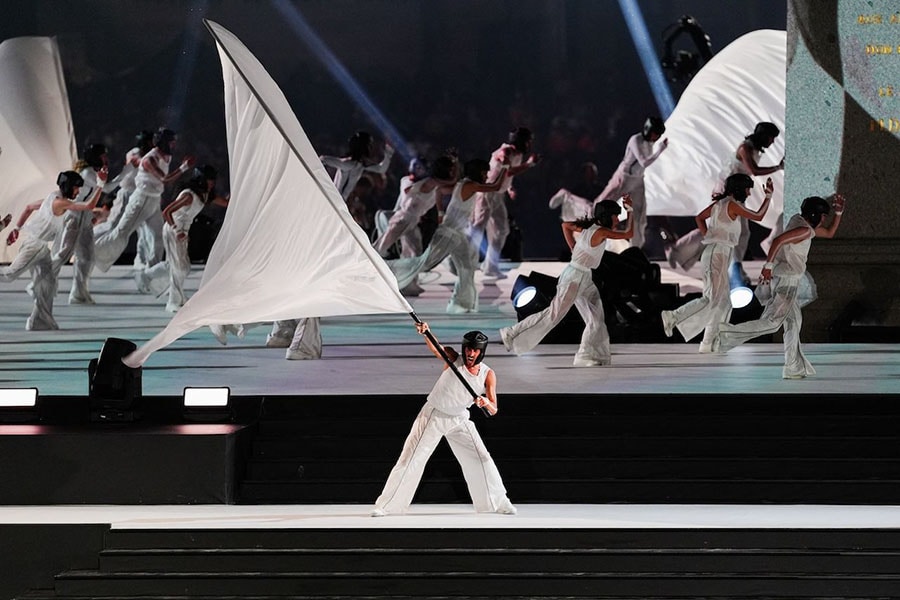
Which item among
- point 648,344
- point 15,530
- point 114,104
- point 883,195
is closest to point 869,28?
point 883,195

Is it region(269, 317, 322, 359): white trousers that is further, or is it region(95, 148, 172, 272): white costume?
region(95, 148, 172, 272): white costume

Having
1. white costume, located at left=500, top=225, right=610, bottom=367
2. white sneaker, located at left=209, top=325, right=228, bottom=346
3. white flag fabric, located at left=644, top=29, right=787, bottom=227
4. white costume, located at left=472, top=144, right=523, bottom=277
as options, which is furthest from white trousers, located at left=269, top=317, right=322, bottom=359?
white flag fabric, located at left=644, top=29, right=787, bottom=227

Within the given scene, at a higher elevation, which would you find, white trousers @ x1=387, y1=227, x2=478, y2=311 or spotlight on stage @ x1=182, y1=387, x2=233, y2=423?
spotlight on stage @ x1=182, y1=387, x2=233, y2=423

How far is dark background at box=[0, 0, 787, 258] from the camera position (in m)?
19.8

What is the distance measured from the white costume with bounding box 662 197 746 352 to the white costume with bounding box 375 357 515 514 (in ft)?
13.1

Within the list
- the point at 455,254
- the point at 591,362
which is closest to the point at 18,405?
the point at 591,362

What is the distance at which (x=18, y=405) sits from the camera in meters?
10.1

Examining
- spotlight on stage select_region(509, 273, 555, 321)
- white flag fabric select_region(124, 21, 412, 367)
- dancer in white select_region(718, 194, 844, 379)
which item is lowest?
spotlight on stage select_region(509, 273, 555, 321)

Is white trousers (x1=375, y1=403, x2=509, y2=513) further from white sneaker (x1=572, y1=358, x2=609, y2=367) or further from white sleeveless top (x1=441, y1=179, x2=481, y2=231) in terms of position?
white sleeveless top (x1=441, y1=179, x2=481, y2=231)

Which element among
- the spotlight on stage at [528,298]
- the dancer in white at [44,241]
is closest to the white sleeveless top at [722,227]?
the spotlight on stage at [528,298]

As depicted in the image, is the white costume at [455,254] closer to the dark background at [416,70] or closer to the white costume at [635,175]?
the white costume at [635,175]

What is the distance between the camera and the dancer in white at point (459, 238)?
47.6 feet

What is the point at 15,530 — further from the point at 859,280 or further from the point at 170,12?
the point at 170,12

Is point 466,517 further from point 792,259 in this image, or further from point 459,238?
point 459,238
